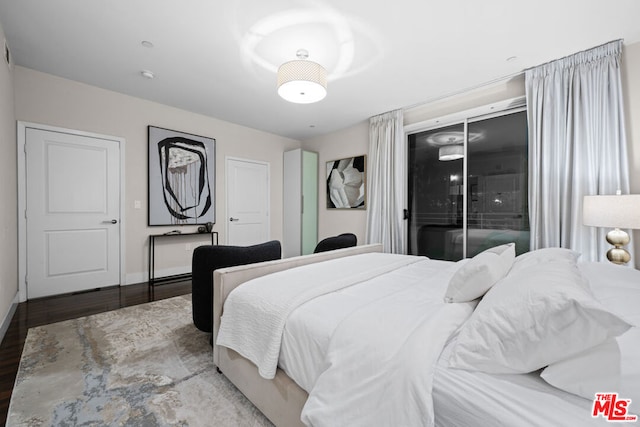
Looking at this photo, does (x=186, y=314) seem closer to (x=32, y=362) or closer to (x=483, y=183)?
(x=32, y=362)

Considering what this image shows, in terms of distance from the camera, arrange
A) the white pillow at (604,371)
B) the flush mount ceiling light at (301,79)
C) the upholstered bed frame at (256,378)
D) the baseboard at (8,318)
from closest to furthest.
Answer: the white pillow at (604,371)
the upholstered bed frame at (256,378)
the baseboard at (8,318)
the flush mount ceiling light at (301,79)

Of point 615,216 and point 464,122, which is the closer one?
point 615,216

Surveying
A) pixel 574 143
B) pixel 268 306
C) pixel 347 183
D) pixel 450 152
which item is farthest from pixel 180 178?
pixel 574 143

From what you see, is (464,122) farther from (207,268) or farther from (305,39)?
(207,268)

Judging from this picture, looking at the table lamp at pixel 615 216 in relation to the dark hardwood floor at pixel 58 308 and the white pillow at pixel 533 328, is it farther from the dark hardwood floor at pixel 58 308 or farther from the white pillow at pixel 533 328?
the dark hardwood floor at pixel 58 308

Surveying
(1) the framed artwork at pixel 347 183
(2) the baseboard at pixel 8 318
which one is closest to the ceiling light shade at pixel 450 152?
(1) the framed artwork at pixel 347 183

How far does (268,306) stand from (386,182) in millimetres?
3266

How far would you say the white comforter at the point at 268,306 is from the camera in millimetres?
1240

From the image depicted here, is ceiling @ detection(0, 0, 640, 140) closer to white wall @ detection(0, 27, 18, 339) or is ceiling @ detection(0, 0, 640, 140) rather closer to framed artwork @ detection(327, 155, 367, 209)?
white wall @ detection(0, 27, 18, 339)

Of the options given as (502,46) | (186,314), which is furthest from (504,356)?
(502,46)

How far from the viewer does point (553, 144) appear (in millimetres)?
2771

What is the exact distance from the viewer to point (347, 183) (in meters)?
4.88

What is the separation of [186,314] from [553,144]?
4.10 m

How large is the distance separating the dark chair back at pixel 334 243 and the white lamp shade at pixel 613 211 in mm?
2086
